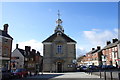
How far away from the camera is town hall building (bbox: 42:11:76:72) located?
4138 cm

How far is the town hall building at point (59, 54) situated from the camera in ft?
136

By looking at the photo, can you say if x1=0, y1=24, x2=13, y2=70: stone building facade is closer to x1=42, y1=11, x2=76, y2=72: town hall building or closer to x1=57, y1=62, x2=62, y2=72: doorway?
x1=42, y1=11, x2=76, y2=72: town hall building

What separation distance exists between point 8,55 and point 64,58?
1346 cm

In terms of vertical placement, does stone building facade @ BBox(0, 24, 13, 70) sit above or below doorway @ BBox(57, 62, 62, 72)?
above

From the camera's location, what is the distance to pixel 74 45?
4222 centimetres

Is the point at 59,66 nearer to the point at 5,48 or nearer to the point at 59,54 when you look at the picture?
the point at 59,54

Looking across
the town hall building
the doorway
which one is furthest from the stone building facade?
the doorway

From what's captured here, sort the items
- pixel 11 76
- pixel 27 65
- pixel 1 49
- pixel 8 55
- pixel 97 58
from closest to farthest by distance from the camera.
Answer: pixel 11 76, pixel 1 49, pixel 8 55, pixel 27 65, pixel 97 58

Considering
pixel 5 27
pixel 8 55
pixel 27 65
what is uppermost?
pixel 5 27

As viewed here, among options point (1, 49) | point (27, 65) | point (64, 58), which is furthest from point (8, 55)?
point (27, 65)

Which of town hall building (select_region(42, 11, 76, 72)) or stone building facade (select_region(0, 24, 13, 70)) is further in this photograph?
town hall building (select_region(42, 11, 76, 72))

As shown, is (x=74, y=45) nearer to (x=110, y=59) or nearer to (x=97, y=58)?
(x=110, y=59)

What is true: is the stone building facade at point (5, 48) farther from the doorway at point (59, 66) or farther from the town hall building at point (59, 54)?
the doorway at point (59, 66)

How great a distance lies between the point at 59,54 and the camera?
138ft
